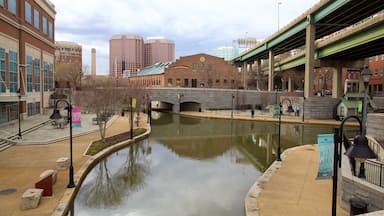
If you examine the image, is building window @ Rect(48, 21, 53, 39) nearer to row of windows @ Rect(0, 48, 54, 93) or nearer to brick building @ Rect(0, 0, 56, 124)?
brick building @ Rect(0, 0, 56, 124)

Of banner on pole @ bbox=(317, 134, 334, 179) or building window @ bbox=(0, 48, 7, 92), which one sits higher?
building window @ bbox=(0, 48, 7, 92)

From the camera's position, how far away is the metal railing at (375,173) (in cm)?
976

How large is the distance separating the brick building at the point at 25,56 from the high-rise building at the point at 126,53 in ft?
419

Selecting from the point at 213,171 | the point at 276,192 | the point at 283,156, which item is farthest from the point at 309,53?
the point at 276,192

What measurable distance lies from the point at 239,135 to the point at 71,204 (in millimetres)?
21587

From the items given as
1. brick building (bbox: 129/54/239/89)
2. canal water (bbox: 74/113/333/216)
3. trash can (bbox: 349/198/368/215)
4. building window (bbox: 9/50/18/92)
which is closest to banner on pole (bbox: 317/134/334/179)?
trash can (bbox: 349/198/368/215)

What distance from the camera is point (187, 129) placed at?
35.7 metres

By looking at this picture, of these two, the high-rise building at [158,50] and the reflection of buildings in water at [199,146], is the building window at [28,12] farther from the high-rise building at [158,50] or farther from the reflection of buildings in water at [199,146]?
the high-rise building at [158,50]

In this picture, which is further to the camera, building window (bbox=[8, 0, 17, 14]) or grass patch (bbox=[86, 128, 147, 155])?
building window (bbox=[8, 0, 17, 14])

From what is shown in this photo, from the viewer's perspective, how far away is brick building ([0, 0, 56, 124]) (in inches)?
1114

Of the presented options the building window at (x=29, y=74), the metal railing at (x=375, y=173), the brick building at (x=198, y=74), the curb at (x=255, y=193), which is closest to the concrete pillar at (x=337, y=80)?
the brick building at (x=198, y=74)

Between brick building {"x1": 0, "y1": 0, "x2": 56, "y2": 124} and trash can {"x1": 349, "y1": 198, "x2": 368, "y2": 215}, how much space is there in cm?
2454

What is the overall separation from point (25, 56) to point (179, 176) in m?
27.5

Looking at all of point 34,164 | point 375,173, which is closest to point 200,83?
point 34,164
